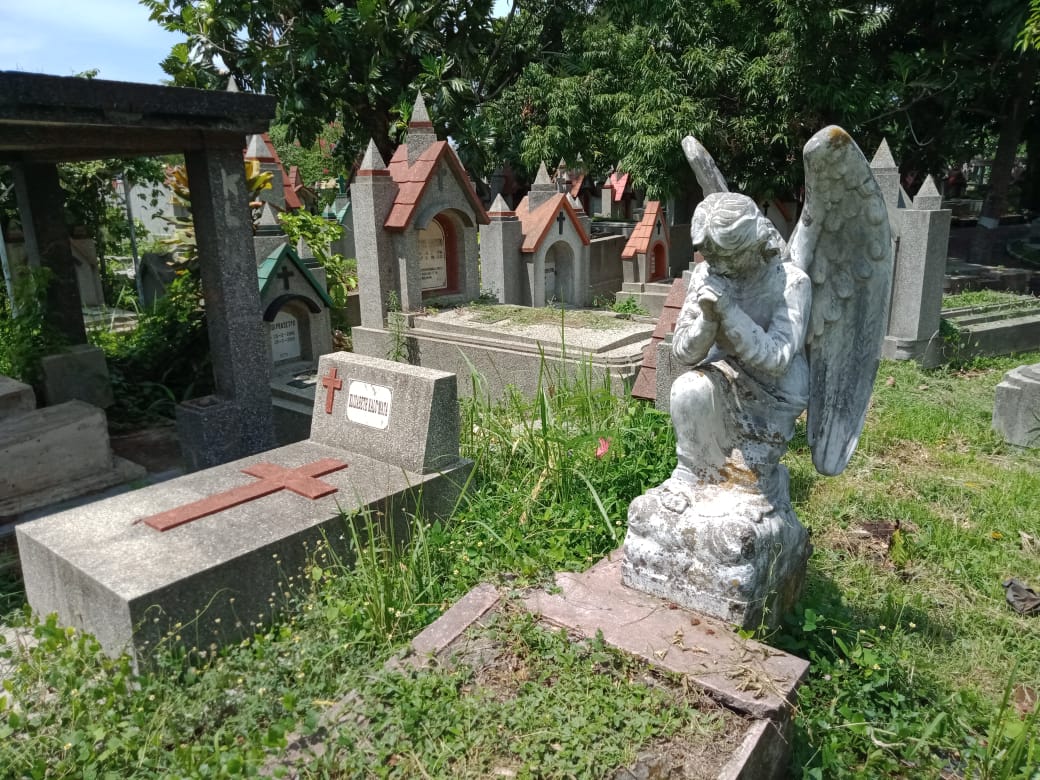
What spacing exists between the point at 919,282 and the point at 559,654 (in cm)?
678

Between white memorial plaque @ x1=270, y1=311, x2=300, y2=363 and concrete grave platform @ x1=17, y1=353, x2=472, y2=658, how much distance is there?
9.26 ft

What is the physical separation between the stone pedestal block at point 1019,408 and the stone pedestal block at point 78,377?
724cm

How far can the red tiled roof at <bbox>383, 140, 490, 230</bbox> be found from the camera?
7797mm

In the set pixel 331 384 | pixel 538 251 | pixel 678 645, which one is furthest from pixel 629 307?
pixel 678 645

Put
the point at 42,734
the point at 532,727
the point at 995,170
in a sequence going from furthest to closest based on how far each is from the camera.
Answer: the point at 995,170, the point at 42,734, the point at 532,727

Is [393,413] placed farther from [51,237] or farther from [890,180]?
[890,180]

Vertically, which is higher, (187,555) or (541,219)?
(541,219)

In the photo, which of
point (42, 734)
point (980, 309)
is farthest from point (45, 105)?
point (980, 309)

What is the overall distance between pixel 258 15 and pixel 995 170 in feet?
56.3

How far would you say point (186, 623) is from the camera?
295 centimetres

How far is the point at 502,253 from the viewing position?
9.85 m

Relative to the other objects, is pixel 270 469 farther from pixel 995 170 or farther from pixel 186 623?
pixel 995 170

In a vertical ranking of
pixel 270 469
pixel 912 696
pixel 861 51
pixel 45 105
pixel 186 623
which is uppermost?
pixel 861 51

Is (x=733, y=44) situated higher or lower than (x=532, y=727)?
higher
